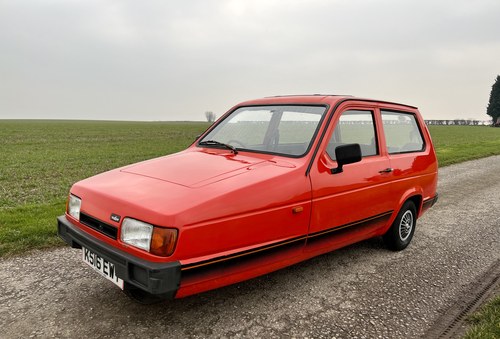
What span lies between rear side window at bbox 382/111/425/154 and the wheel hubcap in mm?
797

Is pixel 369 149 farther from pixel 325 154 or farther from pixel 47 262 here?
pixel 47 262

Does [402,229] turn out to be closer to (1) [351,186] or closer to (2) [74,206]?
(1) [351,186]

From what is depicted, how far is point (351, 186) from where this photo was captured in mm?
3559

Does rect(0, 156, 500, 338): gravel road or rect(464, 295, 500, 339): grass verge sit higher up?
rect(464, 295, 500, 339): grass verge

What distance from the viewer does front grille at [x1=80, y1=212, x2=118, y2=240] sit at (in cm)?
264

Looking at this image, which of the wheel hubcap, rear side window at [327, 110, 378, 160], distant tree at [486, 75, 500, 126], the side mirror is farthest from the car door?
distant tree at [486, 75, 500, 126]

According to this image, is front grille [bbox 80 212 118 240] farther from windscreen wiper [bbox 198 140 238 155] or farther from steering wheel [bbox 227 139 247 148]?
steering wheel [bbox 227 139 247 148]

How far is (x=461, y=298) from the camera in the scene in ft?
11.0

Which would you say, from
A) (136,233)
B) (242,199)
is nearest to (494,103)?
(242,199)

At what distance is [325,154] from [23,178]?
9.85 m

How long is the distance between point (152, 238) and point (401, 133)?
3471 mm

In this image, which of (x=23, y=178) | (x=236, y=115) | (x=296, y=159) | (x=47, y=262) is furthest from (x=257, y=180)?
(x=23, y=178)

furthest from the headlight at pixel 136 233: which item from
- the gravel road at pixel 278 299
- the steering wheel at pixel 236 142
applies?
the steering wheel at pixel 236 142

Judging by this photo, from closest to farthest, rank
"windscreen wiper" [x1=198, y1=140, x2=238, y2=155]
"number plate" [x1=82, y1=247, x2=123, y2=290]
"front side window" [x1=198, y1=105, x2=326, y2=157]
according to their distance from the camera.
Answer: "number plate" [x1=82, y1=247, x2=123, y2=290] < "front side window" [x1=198, y1=105, x2=326, y2=157] < "windscreen wiper" [x1=198, y1=140, x2=238, y2=155]
